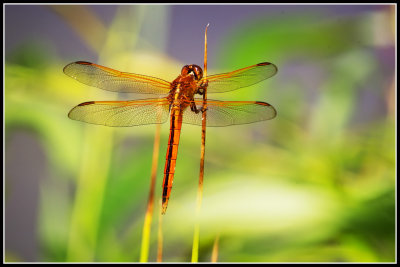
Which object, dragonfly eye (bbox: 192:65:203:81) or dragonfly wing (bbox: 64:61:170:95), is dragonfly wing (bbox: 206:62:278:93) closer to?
dragonfly eye (bbox: 192:65:203:81)

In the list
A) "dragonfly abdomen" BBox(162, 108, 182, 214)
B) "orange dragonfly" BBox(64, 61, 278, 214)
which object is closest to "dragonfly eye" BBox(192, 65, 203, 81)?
"orange dragonfly" BBox(64, 61, 278, 214)

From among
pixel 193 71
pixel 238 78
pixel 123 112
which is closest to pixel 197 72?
pixel 193 71

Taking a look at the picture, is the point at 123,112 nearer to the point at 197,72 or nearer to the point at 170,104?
the point at 170,104

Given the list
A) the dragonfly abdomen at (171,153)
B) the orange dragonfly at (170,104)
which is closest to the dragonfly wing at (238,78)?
the orange dragonfly at (170,104)

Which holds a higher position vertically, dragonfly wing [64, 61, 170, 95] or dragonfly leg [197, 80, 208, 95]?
dragonfly wing [64, 61, 170, 95]

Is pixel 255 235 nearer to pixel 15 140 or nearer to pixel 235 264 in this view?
pixel 235 264

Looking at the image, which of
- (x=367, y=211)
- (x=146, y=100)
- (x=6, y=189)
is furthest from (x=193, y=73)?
(x=6, y=189)

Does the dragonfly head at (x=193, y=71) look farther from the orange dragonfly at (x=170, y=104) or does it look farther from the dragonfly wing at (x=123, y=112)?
the dragonfly wing at (x=123, y=112)

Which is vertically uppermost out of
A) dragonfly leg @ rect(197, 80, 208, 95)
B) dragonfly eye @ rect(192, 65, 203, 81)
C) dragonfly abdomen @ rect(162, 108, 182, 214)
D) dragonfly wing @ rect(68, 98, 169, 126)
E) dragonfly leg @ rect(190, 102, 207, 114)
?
dragonfly eye @ rect(192, 65, 203, 81)

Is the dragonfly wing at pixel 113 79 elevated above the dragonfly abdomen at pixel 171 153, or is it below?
above
